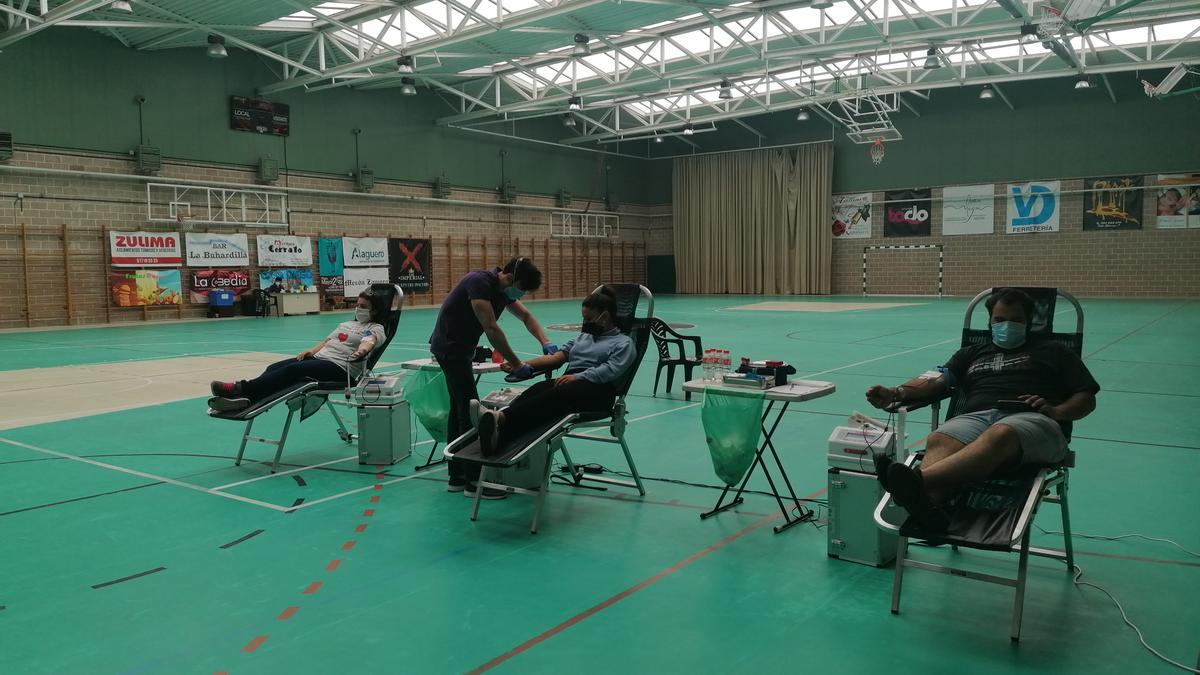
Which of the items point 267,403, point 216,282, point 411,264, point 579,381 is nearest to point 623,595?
point 579,381

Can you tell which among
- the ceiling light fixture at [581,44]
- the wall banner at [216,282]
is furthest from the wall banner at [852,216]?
the wall banner at [216,282]

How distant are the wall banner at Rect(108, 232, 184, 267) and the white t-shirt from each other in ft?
54.1

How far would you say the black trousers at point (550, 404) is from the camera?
5.00m

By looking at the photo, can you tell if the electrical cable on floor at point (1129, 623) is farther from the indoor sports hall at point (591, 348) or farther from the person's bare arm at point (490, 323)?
the person's bare arm at point (490, 323)

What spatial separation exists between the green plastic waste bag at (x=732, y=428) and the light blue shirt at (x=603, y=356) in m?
0.62

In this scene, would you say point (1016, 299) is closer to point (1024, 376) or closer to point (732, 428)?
point (1024, 376)

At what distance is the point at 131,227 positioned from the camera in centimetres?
2056

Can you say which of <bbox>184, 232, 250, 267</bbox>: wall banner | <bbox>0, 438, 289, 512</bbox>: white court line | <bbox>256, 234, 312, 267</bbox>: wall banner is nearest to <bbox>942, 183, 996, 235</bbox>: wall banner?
<bbox>256, 234, 312, 267</bbox>: wall banner

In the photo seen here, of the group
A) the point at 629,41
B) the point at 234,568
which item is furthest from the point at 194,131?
the point at 234,568

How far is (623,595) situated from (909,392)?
175 centimetres

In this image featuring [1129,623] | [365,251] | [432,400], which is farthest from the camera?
[365,251]

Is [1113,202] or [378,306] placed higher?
[1113,202]

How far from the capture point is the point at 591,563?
411 centimetres

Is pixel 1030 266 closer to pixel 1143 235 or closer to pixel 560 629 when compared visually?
pixel 1143 235
